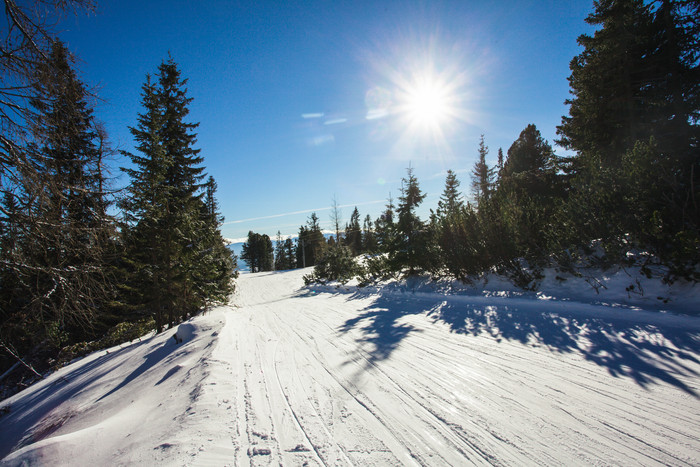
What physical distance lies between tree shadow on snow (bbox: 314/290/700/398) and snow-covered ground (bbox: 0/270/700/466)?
29 millimetres

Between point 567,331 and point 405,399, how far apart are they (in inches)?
136

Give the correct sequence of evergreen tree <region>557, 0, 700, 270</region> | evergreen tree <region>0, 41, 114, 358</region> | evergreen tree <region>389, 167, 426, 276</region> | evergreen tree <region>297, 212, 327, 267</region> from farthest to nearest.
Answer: evergreen tree <region>297, 212, 327, 267</region>, evergreen tree <region>389, 167, 426, 276</region>, evergreen tree <region>557, 0, 700, 270</region>, evergreen tree <region>0, 41, 114, 358</region>

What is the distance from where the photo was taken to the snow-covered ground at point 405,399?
1.97 meters

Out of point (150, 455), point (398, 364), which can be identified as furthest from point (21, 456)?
point (398, 364)

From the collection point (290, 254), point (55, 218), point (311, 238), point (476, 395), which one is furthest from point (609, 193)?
point (290, 254)

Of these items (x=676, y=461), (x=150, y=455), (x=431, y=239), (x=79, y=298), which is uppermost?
(x=431, y=239)

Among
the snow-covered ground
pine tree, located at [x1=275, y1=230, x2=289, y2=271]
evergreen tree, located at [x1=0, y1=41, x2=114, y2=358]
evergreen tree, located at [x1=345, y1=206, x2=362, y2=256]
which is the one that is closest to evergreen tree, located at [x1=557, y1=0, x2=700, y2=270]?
the snow-covered ground

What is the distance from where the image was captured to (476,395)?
271 centimetres

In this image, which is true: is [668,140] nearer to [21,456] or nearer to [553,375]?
[553,375]

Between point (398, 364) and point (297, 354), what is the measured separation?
1.73 m

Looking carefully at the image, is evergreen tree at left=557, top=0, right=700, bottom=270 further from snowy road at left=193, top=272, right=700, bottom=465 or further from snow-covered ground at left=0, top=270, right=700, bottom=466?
snowy road at left=193, top=272, right=700, bottom=465

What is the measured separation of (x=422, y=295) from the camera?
860 cm

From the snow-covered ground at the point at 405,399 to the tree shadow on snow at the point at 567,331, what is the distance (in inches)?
1.2

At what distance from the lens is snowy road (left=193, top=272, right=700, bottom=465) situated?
6.43ft
